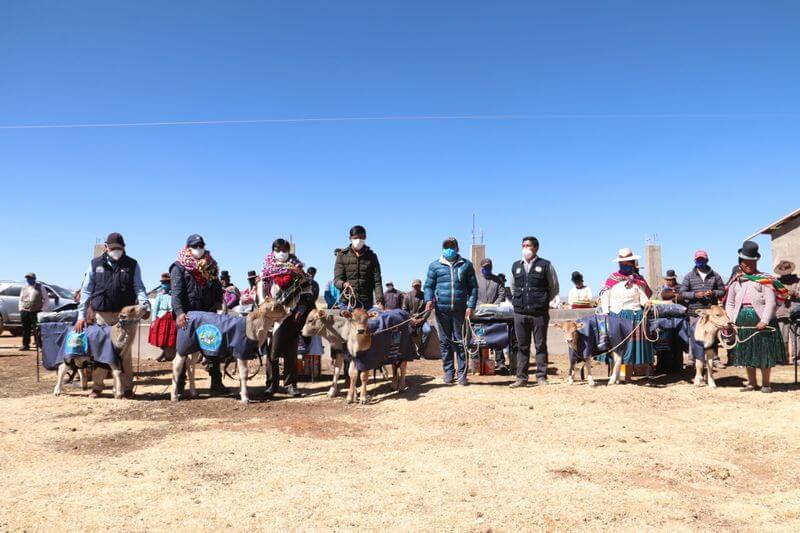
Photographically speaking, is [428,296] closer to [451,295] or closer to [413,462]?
[451,295]

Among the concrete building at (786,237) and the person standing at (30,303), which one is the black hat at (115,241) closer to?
the person standing at (30,303)

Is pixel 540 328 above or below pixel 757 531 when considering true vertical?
above

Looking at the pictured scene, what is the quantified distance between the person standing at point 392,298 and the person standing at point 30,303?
9022mm

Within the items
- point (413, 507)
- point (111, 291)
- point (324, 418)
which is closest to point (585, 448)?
point (413, 507)

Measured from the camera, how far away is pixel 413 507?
4.21 m

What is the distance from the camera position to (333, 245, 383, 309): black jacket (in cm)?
884

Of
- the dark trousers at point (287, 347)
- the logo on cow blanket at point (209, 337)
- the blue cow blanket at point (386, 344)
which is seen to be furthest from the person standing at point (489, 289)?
the logo on cow blanket at point (209, 337)

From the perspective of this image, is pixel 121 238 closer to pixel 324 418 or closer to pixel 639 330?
pixel 324 418

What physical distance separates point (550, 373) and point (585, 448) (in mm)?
5723

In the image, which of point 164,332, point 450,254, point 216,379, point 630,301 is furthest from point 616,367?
point 164,332

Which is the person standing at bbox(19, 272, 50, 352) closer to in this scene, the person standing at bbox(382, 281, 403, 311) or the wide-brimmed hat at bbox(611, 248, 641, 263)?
the person standing at bbox(382, 281, 403, 311)

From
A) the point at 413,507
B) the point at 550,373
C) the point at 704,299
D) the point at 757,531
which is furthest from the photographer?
the point at 550,373

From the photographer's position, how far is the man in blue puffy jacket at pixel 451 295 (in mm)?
9273

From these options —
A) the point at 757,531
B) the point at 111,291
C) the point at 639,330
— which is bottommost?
the point at 757,531
